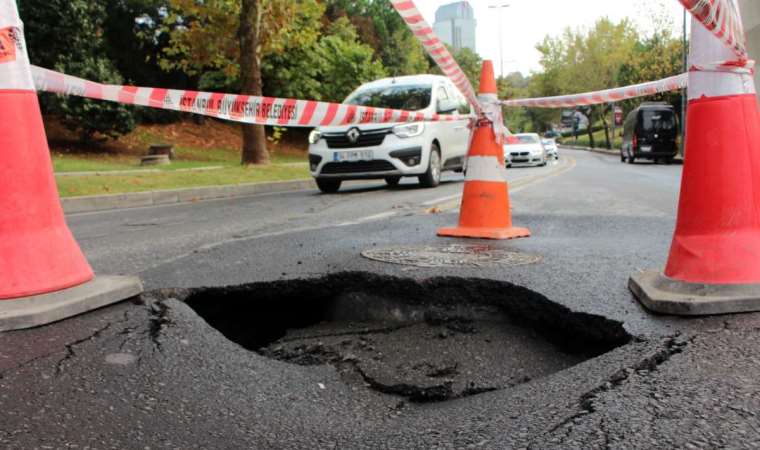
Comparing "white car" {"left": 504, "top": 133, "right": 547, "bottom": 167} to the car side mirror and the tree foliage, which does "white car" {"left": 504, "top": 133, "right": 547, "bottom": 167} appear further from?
the tree foliage

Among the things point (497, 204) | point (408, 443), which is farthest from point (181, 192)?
point (408, 443)

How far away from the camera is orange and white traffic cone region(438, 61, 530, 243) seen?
5.05 metres

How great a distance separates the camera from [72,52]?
20.6 meters

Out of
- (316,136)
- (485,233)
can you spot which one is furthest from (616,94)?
(316,136)

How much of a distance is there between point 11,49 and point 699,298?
118 inches

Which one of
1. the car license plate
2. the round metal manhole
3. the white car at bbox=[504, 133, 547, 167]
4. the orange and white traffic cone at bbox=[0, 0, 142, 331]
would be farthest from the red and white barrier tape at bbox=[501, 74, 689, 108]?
the white car at bbox=[504, 133, 547, 167]

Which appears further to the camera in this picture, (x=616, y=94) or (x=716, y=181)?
(x=616, y=94)

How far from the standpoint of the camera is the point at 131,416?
1863 mm

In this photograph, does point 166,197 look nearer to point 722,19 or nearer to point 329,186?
point 329,186

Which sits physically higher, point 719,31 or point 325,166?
point 719,31

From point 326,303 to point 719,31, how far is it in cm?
222

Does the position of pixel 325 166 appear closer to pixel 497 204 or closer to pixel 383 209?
pixel 383 209

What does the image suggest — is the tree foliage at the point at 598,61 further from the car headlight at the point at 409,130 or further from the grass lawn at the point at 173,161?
the car headlight at the point at 409,130

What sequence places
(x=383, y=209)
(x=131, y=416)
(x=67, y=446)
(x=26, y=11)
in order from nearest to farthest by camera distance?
(x=67, y=446)
(x=131, y=416)
(x=383, y=209)
(x=26, y=11)
